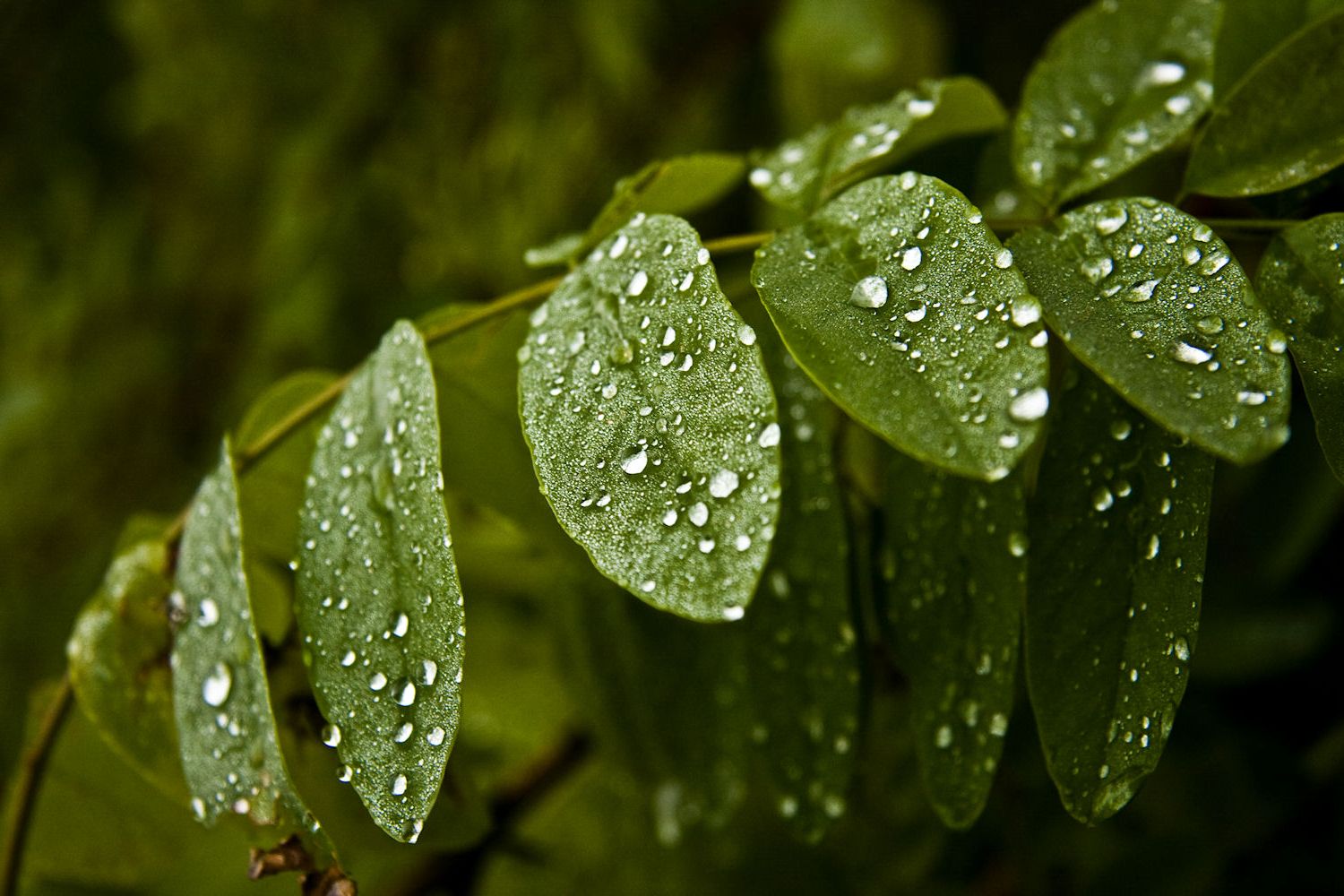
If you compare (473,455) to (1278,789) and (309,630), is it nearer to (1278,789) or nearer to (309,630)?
(309,630)

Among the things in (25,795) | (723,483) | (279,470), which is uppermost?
(723,483)

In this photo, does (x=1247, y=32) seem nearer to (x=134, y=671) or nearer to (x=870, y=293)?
(x=870, y=293)

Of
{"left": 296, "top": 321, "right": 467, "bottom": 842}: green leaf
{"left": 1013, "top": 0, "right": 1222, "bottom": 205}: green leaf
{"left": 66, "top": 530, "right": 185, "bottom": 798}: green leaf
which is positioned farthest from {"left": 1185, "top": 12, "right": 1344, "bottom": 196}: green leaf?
{"left": 66, "top": 530, "right": 185, "bottom": 798}: green leaf

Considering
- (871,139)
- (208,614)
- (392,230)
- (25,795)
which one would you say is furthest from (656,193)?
(392,230)

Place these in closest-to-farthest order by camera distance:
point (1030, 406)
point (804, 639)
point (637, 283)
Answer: point (1030, 406), point (637, 283), point (804, 639)

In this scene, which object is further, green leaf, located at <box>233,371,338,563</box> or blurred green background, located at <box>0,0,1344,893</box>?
blurred green background, located at <box>0,0,1344,893</box>

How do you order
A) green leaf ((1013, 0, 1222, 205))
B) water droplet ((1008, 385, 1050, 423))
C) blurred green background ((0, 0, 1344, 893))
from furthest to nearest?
blurred green background ((0, 0, 1344, 893))
green leaf ((1013, 0, 1222, 205))
water droplet ((1008, 385, 1050, 423))

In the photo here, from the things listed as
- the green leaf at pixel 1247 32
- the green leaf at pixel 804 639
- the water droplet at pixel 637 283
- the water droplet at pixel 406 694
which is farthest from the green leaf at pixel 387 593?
the green leaf at pixel 1247 32

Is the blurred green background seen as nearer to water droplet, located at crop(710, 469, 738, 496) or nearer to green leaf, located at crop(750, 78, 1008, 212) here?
green leaf, located at crop(750, 78, 1008, 212)
